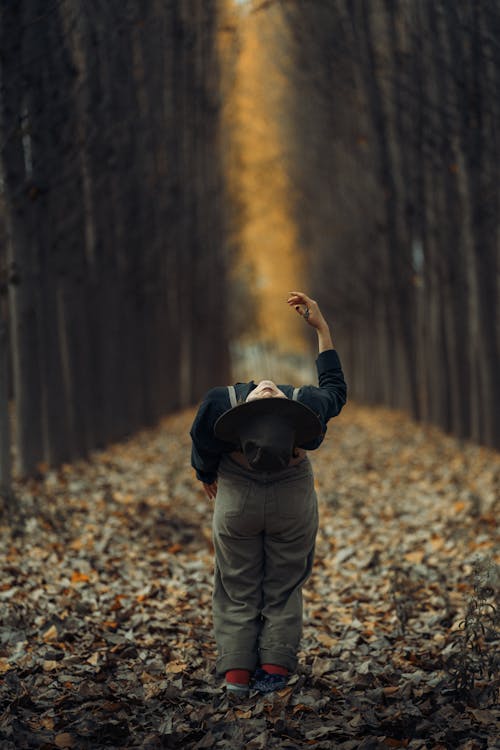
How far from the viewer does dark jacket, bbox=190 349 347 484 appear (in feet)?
14.5

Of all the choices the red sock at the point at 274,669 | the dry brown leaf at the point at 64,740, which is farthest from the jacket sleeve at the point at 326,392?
the dry brown leaf at the point at 64,740

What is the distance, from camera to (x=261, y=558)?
4.76 meters

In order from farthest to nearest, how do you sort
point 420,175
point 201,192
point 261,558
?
point 201,192
point 420,175
point 261,558

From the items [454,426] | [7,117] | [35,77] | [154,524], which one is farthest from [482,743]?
[454,426]

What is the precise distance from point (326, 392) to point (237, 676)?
159 centimetres

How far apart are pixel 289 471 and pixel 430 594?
→ 2.41 meters

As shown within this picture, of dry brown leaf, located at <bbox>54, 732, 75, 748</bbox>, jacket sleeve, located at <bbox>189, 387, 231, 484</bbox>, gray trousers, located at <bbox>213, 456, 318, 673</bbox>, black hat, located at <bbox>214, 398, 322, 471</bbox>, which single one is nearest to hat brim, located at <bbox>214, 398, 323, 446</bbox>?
black hat, located at <bbox>214, 398, 322, 471</bbox>

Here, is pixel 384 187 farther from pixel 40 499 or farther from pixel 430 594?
pixel 430 594

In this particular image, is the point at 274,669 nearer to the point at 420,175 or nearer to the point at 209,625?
the point at 209,625

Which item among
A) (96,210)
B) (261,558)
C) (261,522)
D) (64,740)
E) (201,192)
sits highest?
(201,192)

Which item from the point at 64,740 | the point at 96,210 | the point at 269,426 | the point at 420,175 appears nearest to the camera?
the point at 64,740

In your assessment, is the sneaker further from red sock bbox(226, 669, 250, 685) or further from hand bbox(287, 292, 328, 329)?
A: hand bbox(287, 292, 328, 329)

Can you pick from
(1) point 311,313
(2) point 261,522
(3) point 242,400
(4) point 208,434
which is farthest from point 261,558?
(1) point 311,313

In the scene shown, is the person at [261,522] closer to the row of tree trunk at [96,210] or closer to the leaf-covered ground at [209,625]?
the leaf-covered ground at [209,625]
